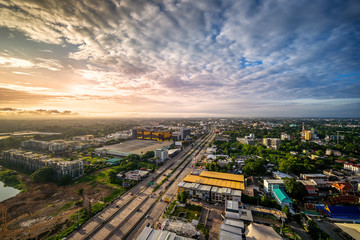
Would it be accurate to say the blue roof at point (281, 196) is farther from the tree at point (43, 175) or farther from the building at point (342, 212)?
the tree at point (43, 175)

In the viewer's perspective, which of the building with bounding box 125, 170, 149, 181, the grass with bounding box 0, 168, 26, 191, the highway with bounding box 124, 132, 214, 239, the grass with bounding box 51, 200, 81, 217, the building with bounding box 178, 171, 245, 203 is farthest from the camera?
the building with bounding box 125, 170, 149, 181

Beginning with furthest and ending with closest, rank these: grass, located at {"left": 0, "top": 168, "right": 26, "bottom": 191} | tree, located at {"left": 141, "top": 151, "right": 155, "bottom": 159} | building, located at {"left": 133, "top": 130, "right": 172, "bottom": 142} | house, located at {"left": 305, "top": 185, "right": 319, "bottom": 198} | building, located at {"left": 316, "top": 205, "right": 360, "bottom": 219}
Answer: building, located at {"left": 133, "top": 130, "right": 172, "bottom": 142} < tree, located at {"left": 141, "top": 151, "right": 155, "bottom": 159} < grass, located at {"left": 0, "top": 168, "right": 26, "bottom": 191} < house, located at {"left": 305, "top": 185, "right": 319, "bottom": 198} < building, located at {"left": 316, "top": 205, "right": 360, "bottom": 219}

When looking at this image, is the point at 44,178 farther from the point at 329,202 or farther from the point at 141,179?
the point at 329,202

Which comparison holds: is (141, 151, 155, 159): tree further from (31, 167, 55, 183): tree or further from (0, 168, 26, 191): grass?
(0, 168, 26, 191): grass

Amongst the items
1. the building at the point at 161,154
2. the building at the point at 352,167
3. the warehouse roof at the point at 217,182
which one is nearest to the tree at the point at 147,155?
the building at the point at 161,154

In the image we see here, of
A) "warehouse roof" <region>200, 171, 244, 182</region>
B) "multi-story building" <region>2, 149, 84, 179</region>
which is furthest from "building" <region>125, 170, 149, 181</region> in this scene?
"warehouse roof" <region>200, 171, 244, 182</region>
